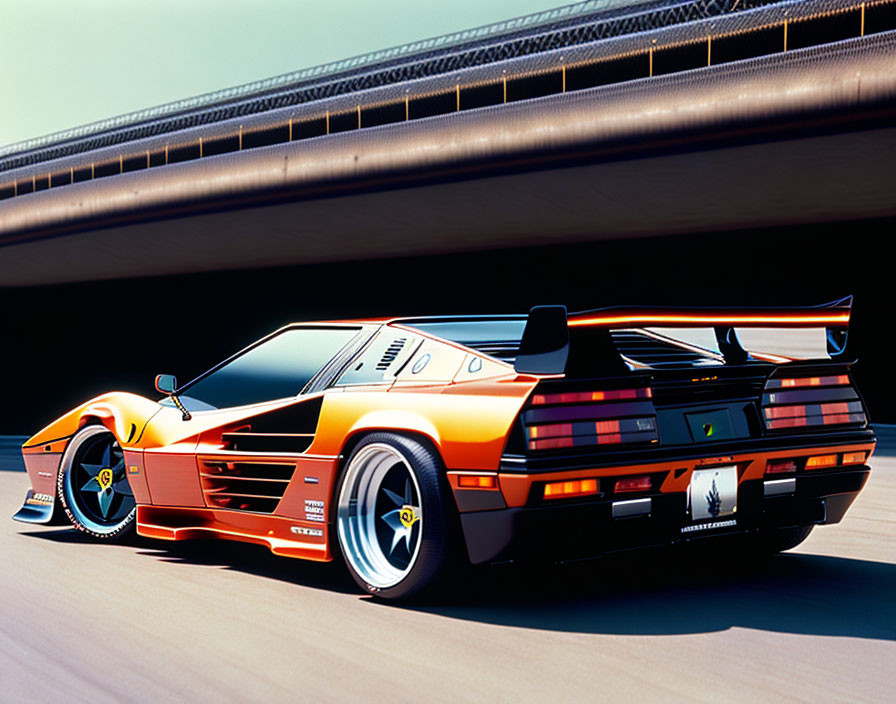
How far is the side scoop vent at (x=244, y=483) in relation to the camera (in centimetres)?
480

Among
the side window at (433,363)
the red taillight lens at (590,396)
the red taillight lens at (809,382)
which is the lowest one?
the red taillight lens at (809,382)

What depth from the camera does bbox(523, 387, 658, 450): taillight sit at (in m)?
3.84

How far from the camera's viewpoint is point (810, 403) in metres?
4.60

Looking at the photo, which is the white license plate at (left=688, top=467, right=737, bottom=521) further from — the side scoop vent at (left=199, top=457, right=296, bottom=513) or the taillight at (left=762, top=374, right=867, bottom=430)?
the side scoop vent at (left=199, top=457, right=296, bottom=513)

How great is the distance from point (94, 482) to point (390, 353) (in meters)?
2.39

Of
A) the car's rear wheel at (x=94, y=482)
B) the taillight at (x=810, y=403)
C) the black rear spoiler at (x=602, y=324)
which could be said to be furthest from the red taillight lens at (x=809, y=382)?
the car's rear wheel at (x=94, y=482)

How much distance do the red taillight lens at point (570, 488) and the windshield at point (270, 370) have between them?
4.88 feet

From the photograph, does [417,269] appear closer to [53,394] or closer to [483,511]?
[53,394]

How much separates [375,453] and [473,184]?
13056 mm

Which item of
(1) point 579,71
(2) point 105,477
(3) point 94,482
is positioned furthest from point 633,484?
(1) point 579,71

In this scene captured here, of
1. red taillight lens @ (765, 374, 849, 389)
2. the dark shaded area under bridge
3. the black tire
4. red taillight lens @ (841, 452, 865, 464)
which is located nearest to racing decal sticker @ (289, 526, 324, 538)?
the black tire

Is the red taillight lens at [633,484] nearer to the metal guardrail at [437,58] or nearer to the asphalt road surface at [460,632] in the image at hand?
the asphalt road surface at [460,632]

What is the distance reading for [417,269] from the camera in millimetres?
22469

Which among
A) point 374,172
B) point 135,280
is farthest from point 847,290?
point 135,280
